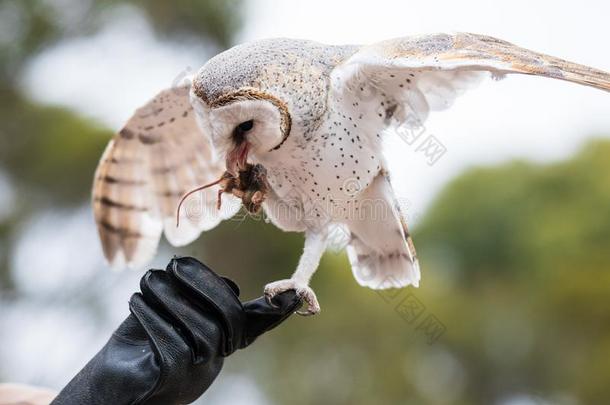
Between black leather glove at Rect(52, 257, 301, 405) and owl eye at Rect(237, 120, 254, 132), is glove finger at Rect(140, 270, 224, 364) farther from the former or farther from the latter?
owl eye at Rect(237, 120, 254, 132)

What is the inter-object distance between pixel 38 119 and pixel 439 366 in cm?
648

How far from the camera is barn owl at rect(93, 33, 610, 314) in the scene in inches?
84.4

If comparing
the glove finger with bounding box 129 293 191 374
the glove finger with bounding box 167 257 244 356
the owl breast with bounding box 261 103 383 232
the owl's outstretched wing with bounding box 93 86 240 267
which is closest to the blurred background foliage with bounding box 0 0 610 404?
the owl's outstretched wing with bounding box 93 86 240 267

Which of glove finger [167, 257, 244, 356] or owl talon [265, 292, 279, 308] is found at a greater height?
glove finger [167, 257, 244, 356]

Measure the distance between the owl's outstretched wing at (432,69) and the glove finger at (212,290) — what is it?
0.68 meters

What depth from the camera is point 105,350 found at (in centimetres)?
188

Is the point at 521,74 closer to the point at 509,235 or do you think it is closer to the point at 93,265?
the point at 93,265

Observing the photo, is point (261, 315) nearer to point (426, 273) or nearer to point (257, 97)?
point (257, 97)

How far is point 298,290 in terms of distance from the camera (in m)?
2.17

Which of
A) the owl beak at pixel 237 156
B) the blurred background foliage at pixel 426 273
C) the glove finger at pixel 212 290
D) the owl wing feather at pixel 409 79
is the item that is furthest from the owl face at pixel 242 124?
the blurred background foliage at pixel 426 273

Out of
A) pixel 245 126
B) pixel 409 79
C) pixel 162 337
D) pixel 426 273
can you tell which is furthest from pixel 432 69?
pixel 426 273

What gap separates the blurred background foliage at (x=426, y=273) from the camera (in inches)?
356

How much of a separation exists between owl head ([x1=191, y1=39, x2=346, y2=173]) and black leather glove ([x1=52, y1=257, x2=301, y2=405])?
38 centimetres

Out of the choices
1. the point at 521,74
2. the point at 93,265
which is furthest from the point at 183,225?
the point at 93,265
